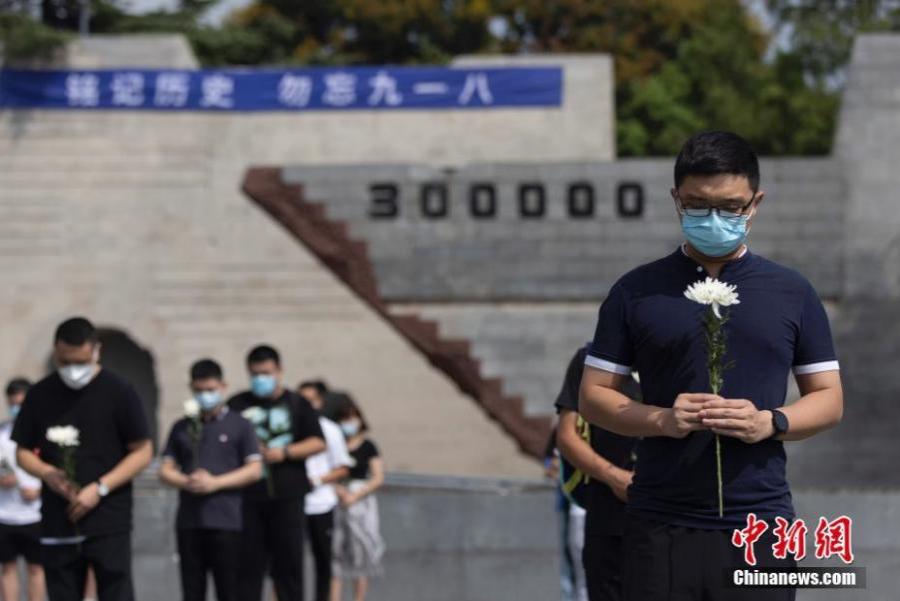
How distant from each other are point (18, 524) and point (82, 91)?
1472 centimetres

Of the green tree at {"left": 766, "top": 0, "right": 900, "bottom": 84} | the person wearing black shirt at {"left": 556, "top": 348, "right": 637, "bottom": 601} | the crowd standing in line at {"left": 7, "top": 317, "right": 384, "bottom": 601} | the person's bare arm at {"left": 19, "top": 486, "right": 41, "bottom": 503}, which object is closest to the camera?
the person wearing black shirt at {"left": 556, "top": 348, "right": 637, "bottom": 601}

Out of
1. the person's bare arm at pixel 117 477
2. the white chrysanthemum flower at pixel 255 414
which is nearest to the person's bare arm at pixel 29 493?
the white chrysanthemum flower at pixel 255 414

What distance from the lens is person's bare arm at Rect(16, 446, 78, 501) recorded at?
9102 mm

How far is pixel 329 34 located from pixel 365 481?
1204 inches

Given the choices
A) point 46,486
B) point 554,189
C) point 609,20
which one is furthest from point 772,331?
point 609,20

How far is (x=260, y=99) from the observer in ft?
86.8

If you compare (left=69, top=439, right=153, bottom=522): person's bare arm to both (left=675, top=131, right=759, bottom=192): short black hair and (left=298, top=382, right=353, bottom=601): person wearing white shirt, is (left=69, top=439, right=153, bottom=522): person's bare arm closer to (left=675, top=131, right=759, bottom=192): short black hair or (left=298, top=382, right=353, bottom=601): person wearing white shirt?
(left=298, top=382, right=353, bottom=601): person wearing white shirt

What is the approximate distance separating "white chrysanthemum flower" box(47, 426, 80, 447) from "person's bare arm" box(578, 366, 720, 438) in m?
4.23

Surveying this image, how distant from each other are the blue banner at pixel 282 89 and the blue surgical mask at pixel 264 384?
14738 mm

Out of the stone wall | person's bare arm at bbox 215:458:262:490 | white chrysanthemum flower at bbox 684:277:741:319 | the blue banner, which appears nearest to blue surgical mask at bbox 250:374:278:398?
person's bare arm at bbox 215:458:262:490

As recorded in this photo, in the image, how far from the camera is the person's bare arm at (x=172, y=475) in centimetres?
1126

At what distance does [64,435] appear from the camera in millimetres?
9062

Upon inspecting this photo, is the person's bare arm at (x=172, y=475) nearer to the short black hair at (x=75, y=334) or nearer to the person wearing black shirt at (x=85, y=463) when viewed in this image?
the person wearing black shirt at (x=85, y=463)

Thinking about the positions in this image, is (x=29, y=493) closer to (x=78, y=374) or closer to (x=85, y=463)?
(x=85, y=463)
